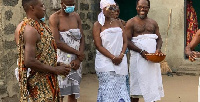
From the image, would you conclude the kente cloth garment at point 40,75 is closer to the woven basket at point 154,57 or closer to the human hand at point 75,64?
the human hand at point 75,64

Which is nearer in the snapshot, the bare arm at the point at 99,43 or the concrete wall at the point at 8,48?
the bare arm at the point at 99,43

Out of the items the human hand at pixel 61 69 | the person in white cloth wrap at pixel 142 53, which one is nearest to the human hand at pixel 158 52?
the person in white cloth wrap at pixel 142 53

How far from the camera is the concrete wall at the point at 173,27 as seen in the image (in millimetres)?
10281

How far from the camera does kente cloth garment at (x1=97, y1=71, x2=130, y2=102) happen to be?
5113mm

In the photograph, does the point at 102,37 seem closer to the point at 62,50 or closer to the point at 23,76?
the point at 62,50

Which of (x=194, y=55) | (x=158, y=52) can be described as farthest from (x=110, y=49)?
(x=194, y=55)

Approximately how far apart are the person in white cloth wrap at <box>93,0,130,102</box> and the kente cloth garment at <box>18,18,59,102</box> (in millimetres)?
1532

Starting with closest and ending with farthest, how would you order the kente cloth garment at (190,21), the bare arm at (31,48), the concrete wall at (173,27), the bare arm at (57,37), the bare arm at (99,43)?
the bare arm at (31,48) → the bare arm at (57,37) → the bare arm at (99,43) → the concrete wall at (173,27) → the kente cloth garment at (190,21)

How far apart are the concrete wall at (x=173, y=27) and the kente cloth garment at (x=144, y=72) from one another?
4846 millimetres

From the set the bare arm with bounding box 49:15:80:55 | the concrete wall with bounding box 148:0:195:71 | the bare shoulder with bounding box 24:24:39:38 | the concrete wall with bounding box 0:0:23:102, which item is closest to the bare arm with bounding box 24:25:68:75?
the bare shoulder with bounding box 24:24:39:38

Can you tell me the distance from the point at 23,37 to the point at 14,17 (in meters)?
2.86

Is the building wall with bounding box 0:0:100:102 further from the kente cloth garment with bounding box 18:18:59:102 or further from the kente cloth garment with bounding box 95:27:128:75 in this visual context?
the kente cloth garment with bounding box 18:18:59:102

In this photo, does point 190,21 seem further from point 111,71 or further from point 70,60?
point 70,60

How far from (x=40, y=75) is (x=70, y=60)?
1517 mm
